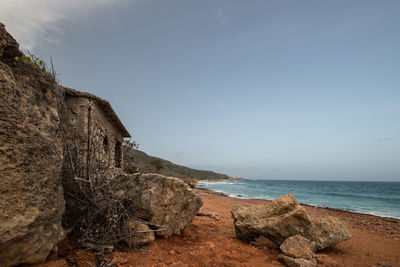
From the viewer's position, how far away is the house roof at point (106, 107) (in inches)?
223

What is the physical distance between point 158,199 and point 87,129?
114 inches

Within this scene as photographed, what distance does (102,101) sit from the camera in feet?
21.9

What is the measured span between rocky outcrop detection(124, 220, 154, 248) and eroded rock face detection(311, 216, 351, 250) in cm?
365

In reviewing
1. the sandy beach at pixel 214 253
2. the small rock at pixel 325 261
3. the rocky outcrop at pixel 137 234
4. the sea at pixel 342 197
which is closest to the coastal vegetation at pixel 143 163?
the rocky outcrop at pixel 137 234

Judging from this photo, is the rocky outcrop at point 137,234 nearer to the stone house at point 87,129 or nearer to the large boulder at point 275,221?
the stone house at point 87,129

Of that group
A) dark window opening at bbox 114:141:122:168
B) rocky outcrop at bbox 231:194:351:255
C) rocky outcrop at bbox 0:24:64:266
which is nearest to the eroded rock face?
rocky outcrop at bbox 231:194:351:255

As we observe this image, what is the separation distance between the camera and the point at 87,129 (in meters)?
5.79

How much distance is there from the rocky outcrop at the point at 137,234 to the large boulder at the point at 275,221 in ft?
7.69

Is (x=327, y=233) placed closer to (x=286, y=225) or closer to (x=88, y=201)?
(x=286, y=225)

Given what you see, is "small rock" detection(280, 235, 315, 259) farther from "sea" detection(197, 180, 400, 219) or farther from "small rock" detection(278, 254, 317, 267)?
"sea" detection(197, 180, 400, 219)

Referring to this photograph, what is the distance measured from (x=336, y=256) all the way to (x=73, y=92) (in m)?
7.48

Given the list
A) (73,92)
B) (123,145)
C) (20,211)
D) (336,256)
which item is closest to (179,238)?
(20,211)

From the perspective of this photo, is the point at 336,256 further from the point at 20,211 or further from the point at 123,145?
the point at 123,145

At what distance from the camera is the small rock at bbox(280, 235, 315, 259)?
163 inches
